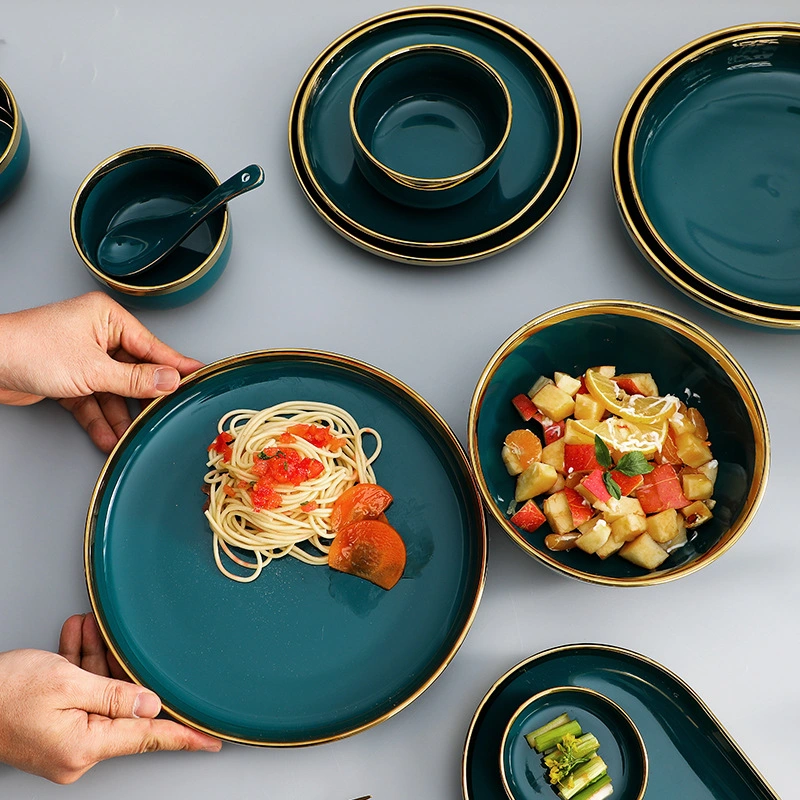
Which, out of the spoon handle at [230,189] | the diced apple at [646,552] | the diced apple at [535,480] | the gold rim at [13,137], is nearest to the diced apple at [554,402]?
the diced apple at [535,480]

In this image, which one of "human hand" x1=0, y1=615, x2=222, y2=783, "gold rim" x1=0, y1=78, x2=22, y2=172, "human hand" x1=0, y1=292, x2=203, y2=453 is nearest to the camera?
"human hand" x1=0, y1=615, x2=222, y2=783

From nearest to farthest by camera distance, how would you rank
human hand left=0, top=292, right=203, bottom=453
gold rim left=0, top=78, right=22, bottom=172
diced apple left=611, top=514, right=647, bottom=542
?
diced apple left=611, top=514, right=647, bottom=542 → human hand left=0, top=292, right=203, bottom=453 → gold rim left=0, top=78, right=22, bottom=172

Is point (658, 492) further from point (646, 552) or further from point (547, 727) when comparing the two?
point (547, 727)

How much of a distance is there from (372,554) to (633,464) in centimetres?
64

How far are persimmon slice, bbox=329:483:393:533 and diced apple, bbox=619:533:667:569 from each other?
1.95ft

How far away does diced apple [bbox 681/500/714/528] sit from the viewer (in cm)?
193

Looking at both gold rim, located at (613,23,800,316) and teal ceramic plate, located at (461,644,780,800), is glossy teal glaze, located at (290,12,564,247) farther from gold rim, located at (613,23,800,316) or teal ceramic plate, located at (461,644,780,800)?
teal ceramic plate, located at (461,644,780,800)

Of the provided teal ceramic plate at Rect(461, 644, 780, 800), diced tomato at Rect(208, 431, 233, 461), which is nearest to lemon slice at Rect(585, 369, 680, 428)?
teal ceramic plate at Rect(461, 644, 780, 800)

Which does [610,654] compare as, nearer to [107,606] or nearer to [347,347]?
[347,347]

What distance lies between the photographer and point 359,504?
6.48 feet

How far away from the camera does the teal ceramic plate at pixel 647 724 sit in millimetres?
1855

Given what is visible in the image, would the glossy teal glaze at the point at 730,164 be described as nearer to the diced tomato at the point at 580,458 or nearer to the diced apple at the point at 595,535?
the diced tomato at the point at 580,458

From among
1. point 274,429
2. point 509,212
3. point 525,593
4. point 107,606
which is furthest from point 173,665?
point 509,212

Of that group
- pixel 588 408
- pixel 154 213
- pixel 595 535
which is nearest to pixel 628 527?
pixel 595 535
